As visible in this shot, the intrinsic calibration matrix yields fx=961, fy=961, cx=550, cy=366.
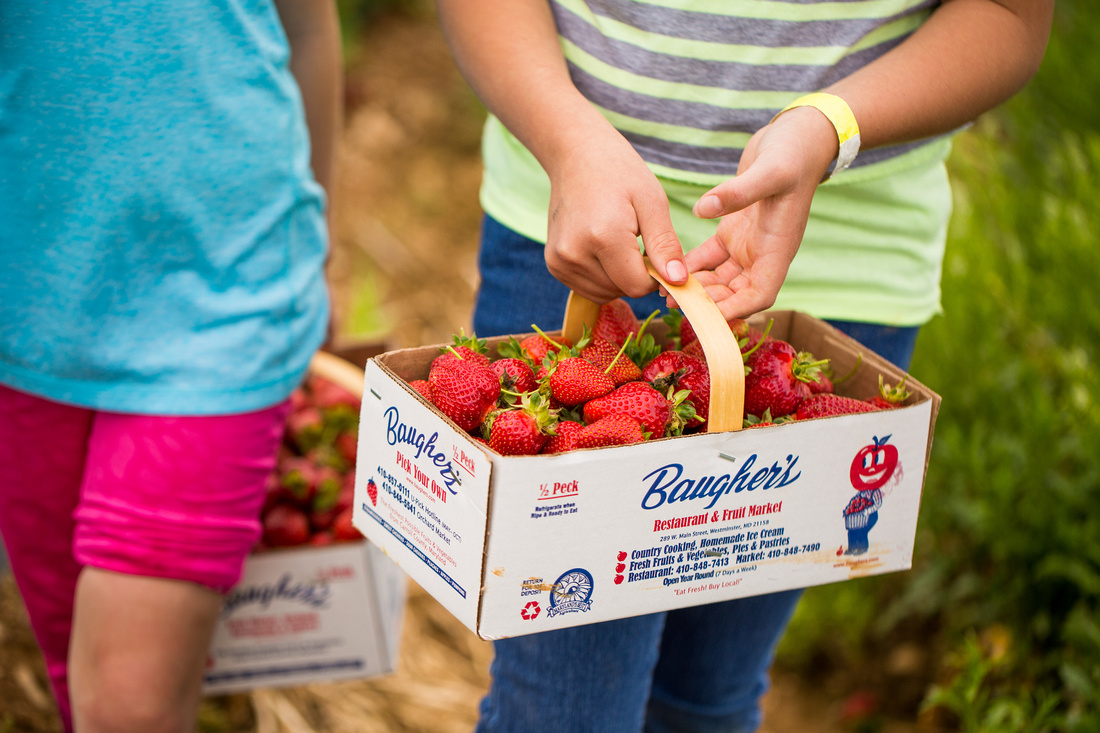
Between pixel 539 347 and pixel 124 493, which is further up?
pixel 539 347

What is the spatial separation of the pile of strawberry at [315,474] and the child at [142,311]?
0.41m

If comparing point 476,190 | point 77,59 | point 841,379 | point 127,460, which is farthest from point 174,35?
point 476,190

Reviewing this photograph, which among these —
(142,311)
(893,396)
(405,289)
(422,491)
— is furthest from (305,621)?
(405,289)

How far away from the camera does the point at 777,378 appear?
1.04m

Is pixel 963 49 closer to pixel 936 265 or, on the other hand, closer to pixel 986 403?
pixel 936 265

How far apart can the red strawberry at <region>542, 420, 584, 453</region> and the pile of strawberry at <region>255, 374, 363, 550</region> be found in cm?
90

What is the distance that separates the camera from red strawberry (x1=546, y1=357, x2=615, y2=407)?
1001 mm

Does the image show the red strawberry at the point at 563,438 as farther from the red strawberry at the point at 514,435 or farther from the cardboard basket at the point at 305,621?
the cardboard basket at the point at 305,621

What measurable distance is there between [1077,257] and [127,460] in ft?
6.66

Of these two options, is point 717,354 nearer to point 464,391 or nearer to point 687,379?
point 687,379

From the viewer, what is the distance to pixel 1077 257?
2.20m

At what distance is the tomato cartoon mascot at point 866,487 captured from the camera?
101 cm

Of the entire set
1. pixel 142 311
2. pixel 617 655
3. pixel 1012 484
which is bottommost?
pixel 1012 484

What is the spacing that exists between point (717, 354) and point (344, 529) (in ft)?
3.82
